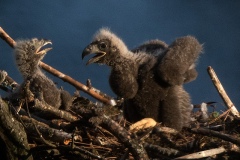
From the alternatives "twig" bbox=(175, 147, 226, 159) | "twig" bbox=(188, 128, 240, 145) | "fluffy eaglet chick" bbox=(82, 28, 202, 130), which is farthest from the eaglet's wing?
"twig" bbox=(175, 147, 226, 159)

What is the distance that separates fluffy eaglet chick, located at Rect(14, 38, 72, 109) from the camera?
3362 millimetres

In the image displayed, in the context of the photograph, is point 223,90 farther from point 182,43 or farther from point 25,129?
point 25,129

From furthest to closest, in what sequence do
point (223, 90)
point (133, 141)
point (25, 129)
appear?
point (223, 90)
point (25, 129)
point (133, 141)

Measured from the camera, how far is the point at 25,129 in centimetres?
264

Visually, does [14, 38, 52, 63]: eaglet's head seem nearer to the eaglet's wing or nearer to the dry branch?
the eaglet's wing

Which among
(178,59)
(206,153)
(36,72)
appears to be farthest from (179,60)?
(36,72)

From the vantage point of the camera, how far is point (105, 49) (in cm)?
320

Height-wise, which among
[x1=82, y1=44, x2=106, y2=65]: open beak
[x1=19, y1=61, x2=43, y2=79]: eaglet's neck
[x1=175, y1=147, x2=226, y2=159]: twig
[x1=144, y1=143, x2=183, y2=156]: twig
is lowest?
[x1=175, y1=147, x2=226, y2=159]: twig

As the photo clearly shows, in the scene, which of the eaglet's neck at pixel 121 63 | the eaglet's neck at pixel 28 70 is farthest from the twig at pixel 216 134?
the eaglet's neck at pixel 28 70

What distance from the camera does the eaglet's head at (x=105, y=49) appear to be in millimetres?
3162

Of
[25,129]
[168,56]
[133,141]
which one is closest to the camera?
[133,141]

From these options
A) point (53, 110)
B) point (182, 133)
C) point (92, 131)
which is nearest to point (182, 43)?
point (182, 133)

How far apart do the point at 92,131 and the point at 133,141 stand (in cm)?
46

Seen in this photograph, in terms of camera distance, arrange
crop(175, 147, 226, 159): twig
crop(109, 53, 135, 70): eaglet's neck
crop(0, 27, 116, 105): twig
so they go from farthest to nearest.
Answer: crop(0, 27, 116, 105): twig
crop(109, 53, 135, 70): eaglet's neck
crop(175, 147, 226, 159): twig
